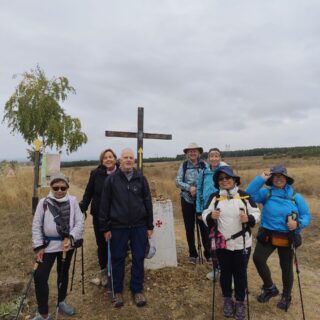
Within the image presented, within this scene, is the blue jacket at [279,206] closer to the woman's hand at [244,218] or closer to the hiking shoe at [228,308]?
the woman's hand at [244,218]

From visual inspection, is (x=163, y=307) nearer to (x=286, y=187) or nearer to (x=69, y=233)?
(x=69, y=233)

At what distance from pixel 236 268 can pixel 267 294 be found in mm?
1002

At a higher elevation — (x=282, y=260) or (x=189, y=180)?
(x=189, y=180)

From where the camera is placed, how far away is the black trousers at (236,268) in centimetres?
399

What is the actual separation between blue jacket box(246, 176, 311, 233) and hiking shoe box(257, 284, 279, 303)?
40.3 inches

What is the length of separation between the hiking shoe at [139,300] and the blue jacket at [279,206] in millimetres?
1864

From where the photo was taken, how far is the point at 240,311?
407cm

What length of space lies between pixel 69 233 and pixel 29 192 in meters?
9.83

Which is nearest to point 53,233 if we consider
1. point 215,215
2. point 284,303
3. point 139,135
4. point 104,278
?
point 104,278

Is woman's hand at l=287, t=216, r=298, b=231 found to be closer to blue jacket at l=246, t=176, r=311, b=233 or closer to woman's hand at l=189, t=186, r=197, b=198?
blue jacket at l=246, t=176, r=311, b=233

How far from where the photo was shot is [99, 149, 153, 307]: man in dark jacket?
422cm

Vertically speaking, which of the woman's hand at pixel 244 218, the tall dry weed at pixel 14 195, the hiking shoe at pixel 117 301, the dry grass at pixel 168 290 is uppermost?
the woman's hand at pixel 244 218

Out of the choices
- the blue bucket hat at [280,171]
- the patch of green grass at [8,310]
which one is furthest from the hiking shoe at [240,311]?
the patch of green grass at [8,310]

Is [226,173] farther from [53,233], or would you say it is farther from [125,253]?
[53,233]
